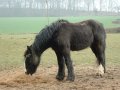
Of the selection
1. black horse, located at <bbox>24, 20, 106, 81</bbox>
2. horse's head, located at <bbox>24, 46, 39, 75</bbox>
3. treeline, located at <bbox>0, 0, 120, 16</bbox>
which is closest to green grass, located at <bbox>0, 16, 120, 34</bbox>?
treeline, located at <bbox>0, 0, 120, 16</bbox>

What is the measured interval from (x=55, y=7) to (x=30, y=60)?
10430 centimetres

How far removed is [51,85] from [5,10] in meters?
78.4

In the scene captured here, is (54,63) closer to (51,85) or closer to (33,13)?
(51,85)

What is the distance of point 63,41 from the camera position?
30.4 feet

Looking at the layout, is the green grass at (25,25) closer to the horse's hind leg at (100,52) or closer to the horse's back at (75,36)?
the horse's hind leg at (100,52)

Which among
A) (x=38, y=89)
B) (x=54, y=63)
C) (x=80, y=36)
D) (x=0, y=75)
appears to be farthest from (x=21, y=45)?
(x=38, y=89)

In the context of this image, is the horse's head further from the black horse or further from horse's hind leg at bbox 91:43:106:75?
horse's hind leg at bbox 91:43:106:75

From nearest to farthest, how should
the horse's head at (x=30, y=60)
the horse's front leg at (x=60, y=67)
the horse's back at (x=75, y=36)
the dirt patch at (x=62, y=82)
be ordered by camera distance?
1. the dirt patch at (x=62, y=82)
2. the horse's head at (x=30, y=60)
3. the horse's back at (x=75, y=36)
4. the horse's front leg at (x=60, y=67)

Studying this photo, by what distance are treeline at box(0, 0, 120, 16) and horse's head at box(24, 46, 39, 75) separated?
71675mm

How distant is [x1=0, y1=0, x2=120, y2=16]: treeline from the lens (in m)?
87.0

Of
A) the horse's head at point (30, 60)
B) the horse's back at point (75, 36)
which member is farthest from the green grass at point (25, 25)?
the horse's head at point (30, 60)

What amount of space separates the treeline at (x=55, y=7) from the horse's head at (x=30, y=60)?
235 feet

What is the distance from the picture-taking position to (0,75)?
1093cm

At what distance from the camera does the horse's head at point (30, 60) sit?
9.08 m
